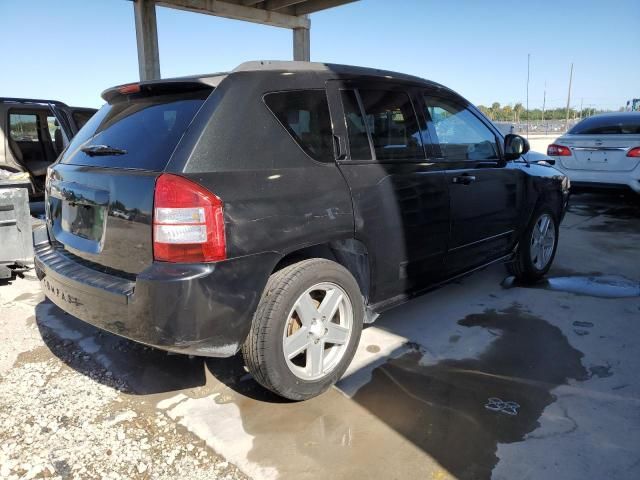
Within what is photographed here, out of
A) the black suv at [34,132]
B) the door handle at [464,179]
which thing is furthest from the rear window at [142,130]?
the black suv at [34,132]

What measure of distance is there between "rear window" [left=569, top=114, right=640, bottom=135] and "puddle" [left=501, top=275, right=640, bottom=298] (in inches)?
159

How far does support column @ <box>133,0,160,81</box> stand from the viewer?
11.5m

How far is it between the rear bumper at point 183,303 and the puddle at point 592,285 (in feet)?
10.3

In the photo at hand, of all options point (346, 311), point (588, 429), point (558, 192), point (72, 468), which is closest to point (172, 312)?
point (72, 468)

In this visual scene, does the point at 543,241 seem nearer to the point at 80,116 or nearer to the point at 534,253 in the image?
the point at 534,253

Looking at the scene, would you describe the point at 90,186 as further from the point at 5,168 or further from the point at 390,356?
the point at 5,168

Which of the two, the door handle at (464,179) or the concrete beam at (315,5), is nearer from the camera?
the door handle at (464,179)

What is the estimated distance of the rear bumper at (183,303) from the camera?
7.33 ft

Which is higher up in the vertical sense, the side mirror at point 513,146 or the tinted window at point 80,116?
the tinted window at point 80,116

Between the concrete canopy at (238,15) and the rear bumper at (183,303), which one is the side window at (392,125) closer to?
the rear bumper at (183,303)

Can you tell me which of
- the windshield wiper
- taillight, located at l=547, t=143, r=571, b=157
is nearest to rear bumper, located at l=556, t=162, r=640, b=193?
taillight, located at l=547, t=143, r=571, b=157

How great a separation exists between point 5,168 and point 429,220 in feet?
19.0

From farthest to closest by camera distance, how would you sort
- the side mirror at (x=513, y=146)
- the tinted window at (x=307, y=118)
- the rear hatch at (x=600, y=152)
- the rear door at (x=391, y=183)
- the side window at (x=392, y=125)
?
1. the rear hatch at (x=600, y=152)
2. the side mirror at (x=513, y=146)
3. the side window at (x=392, y=125)
4. the rear door at (x=391, y=183)
5. the tinted window at (x=307, y=118)

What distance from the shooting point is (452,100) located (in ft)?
12.7
